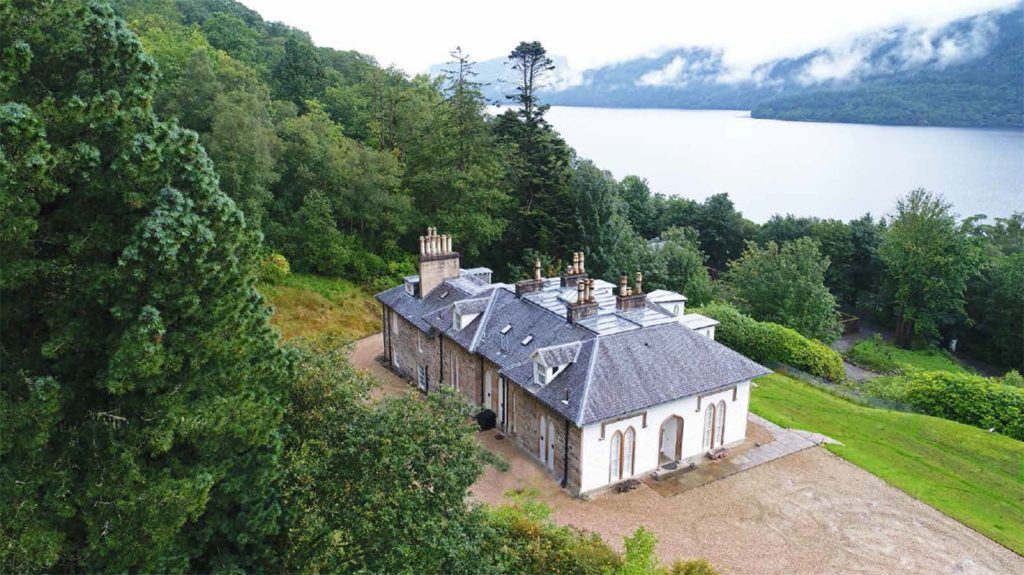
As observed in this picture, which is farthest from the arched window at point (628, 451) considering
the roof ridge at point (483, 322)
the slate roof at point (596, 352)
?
→ the roof ridge at point (483, 322)

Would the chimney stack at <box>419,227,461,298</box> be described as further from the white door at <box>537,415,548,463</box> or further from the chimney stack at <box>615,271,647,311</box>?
the white door at <box>537,415,548,463</box>

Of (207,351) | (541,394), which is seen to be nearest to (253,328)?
(207,351)

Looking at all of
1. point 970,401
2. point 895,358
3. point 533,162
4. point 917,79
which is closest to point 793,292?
point 895,358

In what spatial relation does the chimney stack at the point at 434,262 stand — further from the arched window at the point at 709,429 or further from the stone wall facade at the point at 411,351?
the arched window at the point at 709,429

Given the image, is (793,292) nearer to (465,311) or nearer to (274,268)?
(465,311)

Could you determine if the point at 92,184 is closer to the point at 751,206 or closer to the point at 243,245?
the point at 243,245

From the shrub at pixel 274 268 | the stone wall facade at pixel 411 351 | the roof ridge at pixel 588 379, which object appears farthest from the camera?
the shrub at pixel 274 268

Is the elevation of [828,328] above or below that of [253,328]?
below
